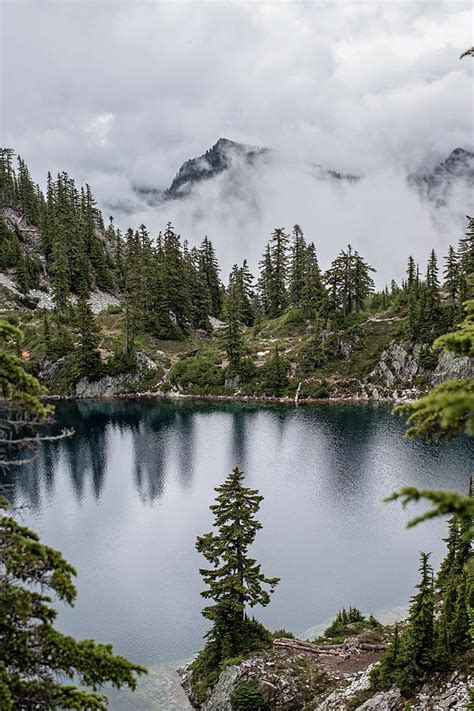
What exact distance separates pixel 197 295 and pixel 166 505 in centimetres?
7335

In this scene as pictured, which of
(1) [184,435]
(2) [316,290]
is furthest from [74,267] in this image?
(1) [184,435]

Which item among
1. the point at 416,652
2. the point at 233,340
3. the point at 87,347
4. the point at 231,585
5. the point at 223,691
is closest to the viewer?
the point at 416,652

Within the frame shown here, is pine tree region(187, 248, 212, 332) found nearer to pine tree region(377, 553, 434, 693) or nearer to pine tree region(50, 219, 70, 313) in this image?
pine tree region(50, 219, 70, 313)

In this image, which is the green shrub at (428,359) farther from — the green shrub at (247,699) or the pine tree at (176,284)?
the green shrub at (247,699)

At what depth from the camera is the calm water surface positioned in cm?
3381

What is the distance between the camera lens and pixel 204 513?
48625 millimetres

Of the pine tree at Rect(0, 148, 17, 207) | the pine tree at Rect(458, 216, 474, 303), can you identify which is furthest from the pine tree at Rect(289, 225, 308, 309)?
the pine tree at Rect(0, 148, 17, 207)

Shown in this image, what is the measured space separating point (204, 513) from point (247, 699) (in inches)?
1011

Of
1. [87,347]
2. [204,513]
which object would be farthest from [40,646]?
[87,347]

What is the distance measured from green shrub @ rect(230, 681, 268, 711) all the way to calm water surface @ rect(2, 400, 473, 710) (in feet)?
16.7

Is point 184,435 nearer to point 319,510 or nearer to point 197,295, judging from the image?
point 319,510

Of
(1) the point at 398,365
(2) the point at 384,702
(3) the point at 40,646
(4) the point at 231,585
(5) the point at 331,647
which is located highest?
(1) the point at 398,365

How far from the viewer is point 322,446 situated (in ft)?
214

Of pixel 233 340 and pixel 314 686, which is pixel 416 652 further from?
pixel 233 340
